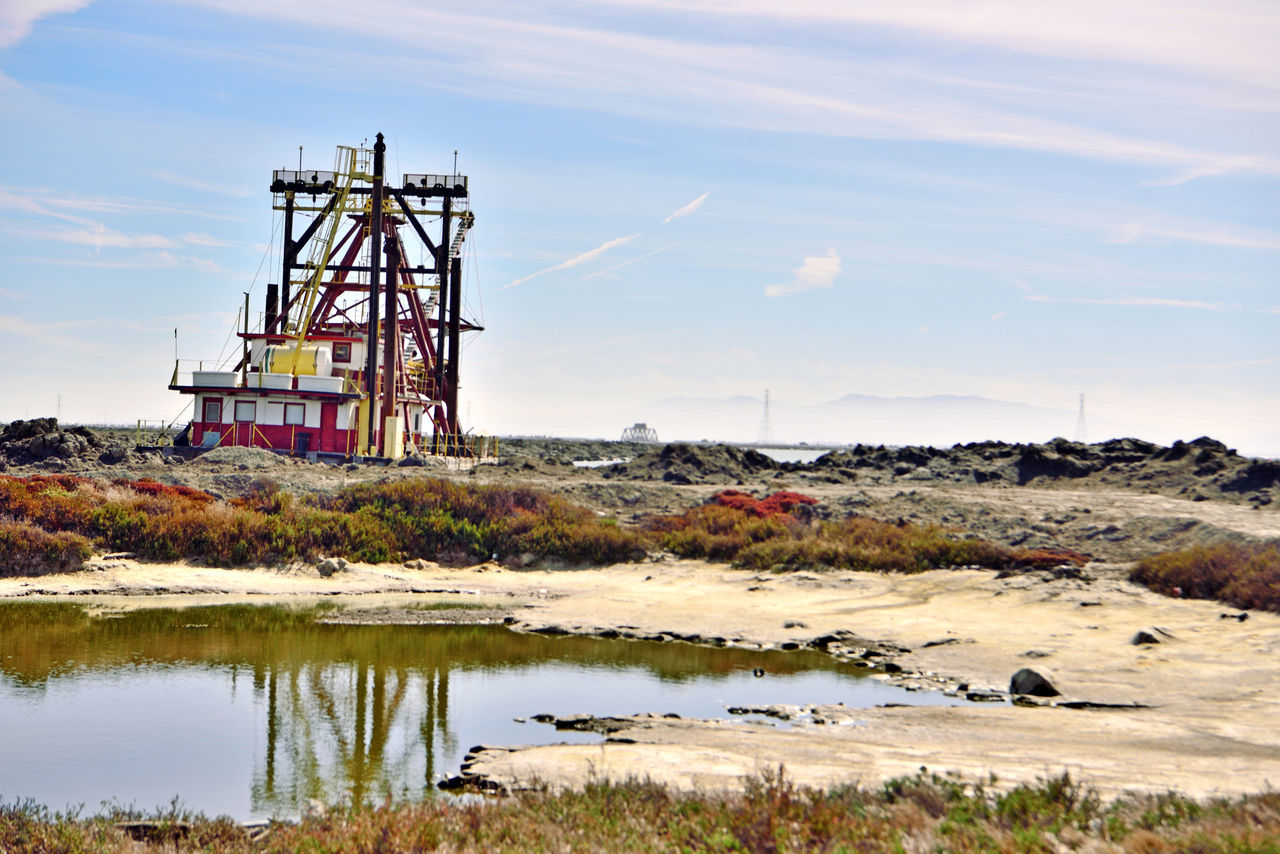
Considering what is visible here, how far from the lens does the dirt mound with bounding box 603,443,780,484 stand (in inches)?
1772

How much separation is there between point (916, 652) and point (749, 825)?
9.57 meters

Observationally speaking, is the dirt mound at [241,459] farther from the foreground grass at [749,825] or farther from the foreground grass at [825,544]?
the foreground grass at [749,825]

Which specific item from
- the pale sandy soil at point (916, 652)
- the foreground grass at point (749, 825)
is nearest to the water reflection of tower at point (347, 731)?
the pale sandy soil at point (916, 652)

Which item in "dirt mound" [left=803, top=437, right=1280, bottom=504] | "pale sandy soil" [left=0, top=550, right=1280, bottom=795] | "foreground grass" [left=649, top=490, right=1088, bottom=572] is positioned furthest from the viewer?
"dirt mound" [left=803, top=437, right=1280, bottom=504]

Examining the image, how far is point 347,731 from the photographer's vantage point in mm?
12156

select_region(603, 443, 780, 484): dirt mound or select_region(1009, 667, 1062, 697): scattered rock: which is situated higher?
select_region(603, 443, 780, 484): dirt mound

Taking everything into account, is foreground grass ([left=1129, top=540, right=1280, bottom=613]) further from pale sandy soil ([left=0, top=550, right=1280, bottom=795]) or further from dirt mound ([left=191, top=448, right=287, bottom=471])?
dirt mound ([left=191, top=448, right=287, bottom=471])

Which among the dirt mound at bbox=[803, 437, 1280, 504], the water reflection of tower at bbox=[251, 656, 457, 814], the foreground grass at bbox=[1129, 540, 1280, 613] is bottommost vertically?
the water reflection of tower at bbox=[251, 656, 457, 814]

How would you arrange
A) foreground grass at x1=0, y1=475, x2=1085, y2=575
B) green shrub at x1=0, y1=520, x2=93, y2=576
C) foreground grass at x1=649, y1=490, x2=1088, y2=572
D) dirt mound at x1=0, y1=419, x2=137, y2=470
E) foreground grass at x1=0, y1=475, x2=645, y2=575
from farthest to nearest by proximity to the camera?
dirt mound at x1=0, y1=419, x2=137, y2=470 < foreground grass at x1=649, y1=490, x2=1088, y2=572 < foreground grass at x1=0, y1=475, x2=1085, y2=575 < foreground grass at x1=0, y1=475, x2=645, y2=575 < green shrub at x1=0, y1=520, x2=93, y2=576

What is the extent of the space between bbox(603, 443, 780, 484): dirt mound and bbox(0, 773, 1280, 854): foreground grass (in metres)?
34.7

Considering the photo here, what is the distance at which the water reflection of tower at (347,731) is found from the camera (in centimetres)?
1007

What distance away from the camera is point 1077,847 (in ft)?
21.6

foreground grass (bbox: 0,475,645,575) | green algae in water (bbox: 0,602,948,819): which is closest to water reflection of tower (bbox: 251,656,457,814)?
green algae in water (bbox: 0,602,948,819)

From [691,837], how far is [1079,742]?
5.32 meters
